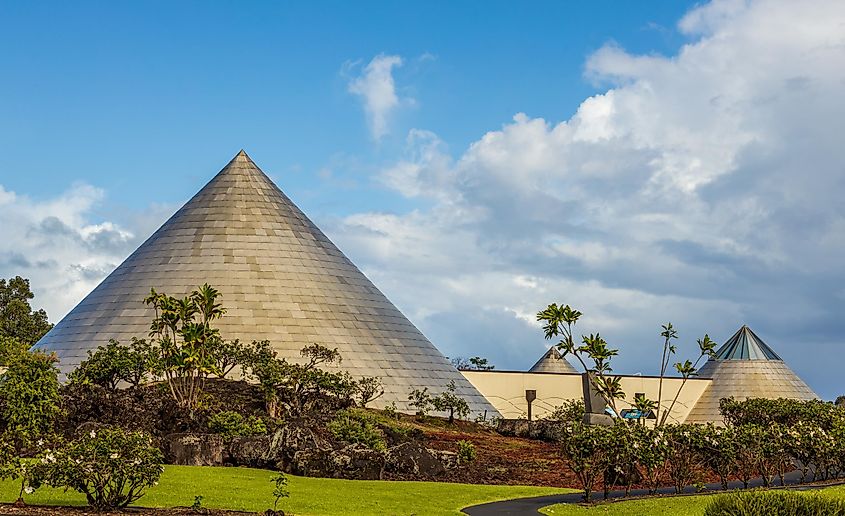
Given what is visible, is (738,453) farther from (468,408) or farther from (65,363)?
(65,363)

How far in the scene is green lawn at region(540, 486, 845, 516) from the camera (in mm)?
27812

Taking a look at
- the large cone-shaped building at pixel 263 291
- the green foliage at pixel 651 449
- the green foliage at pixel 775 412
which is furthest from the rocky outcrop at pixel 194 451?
the green foliage at pixel 775 412

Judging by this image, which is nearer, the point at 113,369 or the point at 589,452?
the point at 589,452

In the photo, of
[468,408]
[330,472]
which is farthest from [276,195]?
[330,472]

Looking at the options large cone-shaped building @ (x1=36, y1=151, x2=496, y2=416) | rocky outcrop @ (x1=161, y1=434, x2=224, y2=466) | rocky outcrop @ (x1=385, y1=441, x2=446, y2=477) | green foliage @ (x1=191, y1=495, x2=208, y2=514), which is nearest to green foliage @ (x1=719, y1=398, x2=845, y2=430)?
large cone-shaped building @ (x1=36, y1=151, x2=496, y2=416)

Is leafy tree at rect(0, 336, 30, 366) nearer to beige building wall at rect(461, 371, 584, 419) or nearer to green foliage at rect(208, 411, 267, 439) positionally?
green foliage at rect(208, 411, 267, 439)

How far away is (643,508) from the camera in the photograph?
1123 inches

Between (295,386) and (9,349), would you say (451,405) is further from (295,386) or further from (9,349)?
(9,349)

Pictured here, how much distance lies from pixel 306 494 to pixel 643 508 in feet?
29.6

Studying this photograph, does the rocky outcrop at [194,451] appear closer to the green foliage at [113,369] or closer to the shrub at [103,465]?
the shrub at [103,465]

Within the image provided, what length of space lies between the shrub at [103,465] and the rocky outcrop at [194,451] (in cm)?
1106

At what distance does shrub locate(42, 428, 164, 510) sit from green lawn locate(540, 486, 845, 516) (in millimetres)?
10194

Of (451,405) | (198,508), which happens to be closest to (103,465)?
(198,508)

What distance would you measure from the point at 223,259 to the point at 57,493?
4115cm
